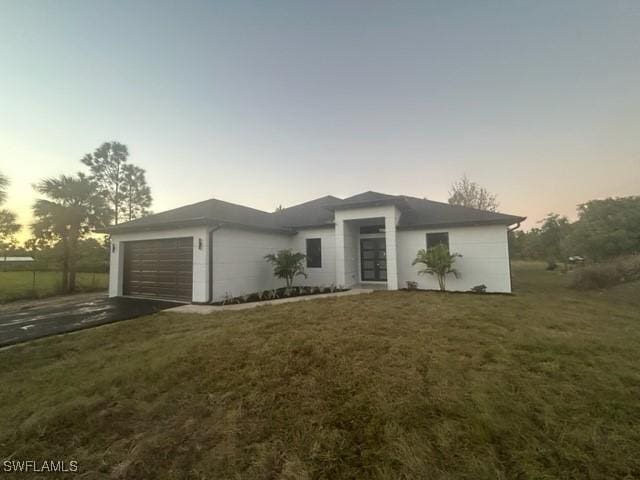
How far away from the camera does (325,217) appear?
12.9 m

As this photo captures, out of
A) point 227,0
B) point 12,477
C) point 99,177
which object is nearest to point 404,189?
point 227,0

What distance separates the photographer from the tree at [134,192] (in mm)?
20172

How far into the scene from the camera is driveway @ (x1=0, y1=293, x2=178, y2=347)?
17.3 ft

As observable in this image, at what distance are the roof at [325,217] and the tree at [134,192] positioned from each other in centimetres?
1242

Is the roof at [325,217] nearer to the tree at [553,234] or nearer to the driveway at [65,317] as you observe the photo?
the driveway at [65,317]

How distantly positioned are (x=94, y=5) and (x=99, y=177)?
1589 centimetres

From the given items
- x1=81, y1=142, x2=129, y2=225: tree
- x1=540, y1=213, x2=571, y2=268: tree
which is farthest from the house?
x1=540, y1=213, x2=571, y2=268: tree

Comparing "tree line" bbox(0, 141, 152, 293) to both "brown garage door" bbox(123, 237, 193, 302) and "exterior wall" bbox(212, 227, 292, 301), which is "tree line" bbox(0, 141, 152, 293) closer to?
"brown garage door" bbox(123, 237, 193, 302)

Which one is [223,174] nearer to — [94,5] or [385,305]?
[94,5]

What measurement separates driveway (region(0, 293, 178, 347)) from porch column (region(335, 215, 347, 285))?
6.62 meters

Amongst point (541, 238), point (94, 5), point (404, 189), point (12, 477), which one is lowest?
point (12, 477)

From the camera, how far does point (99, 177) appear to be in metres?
19.1

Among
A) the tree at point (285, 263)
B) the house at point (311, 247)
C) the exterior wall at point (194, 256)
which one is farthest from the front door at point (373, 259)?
the exterior wall at point (194, 256)

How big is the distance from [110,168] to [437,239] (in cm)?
2482
